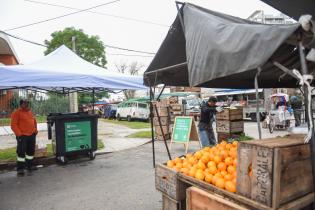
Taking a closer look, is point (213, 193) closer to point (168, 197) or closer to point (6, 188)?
point (168, 197)

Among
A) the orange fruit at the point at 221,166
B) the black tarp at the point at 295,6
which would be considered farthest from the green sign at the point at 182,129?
the orange fruit at the point at 221,166

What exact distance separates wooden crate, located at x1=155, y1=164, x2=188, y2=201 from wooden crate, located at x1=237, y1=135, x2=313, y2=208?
961 millimetres

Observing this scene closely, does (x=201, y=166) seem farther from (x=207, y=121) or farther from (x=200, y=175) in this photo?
(x=207, y=121)

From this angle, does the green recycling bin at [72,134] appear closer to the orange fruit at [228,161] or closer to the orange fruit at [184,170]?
the orange fruit at [184,170]

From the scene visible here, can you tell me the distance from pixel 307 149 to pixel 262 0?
12.0 feet

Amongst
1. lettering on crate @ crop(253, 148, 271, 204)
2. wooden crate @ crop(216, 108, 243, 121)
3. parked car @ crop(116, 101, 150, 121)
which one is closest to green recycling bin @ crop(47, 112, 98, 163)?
wooden crate @ crop(216, 108, 243, 121)

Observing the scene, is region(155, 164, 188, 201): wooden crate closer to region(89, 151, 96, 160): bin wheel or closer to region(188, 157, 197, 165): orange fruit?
region(188, 157, 197, 165): orange fruit

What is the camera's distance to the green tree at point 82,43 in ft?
137

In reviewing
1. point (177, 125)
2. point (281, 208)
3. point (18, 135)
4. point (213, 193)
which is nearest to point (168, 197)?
point (213, 193)

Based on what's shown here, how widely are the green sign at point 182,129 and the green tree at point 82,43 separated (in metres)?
34.7

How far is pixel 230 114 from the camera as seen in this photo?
948 centimetres

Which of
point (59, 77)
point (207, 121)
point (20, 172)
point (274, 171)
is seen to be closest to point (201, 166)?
point (274, 171)

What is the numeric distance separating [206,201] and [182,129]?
6720mm

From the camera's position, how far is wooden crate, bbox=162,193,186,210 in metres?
3.49
